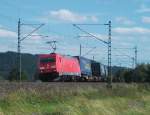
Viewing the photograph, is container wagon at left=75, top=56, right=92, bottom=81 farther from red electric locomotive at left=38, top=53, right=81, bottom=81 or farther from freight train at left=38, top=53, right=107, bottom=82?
red electric locomotive at left=38, top=53, right=81, bottom=81

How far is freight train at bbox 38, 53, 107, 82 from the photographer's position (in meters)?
57.1

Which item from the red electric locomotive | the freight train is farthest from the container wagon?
the red electric locomotive

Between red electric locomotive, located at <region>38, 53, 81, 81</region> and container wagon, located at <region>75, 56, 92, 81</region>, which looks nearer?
red electric locomotive, located at <region>38, 53, 81, 81</region>

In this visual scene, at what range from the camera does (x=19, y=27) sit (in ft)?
180

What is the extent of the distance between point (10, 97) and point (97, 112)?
10.7 feet

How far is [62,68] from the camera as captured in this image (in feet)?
194

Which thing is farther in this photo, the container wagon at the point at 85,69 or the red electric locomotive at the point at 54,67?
the container wagon at the point at 85,69

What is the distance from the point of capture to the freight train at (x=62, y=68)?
187 ft

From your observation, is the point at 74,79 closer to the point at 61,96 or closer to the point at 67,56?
the point at 67,56

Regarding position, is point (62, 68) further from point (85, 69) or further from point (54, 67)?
point (85, 69)

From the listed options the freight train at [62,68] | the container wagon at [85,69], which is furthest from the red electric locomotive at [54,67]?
the container wagon at [85,69]

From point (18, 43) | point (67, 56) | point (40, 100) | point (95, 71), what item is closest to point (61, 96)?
point (40, 100)

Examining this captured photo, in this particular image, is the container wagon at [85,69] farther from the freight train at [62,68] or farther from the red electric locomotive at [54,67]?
the red electric locomotive at [54,67]

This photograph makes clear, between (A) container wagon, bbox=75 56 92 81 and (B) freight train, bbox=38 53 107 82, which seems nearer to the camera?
(B) freight train, bbox=38 53 107 82
